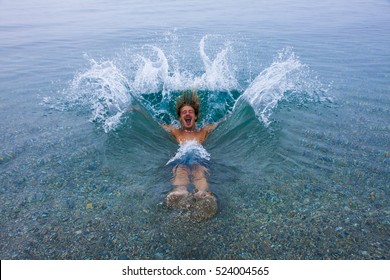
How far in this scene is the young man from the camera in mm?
4715

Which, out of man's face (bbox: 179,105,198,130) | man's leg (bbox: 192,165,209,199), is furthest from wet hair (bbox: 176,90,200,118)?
man's leg (bbox: 192,165,209,199)

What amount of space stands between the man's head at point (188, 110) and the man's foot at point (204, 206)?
328 cm

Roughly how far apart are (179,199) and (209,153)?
6.60 feet

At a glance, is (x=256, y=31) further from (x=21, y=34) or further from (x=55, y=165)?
(x=55, y=165)

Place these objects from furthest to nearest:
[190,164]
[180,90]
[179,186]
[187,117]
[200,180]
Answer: [180,90] → [187,117] → [190,164] → [200,180] → [179,186]

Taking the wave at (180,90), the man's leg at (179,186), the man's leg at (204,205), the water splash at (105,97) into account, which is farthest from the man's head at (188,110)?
the man's leg at (204,205)

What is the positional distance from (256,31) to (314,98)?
1058cm

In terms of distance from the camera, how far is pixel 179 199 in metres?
4.78

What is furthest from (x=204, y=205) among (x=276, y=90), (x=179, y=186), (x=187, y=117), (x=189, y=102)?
(x=276, y=90)

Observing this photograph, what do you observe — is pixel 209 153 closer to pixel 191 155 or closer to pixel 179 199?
pixel 191 155

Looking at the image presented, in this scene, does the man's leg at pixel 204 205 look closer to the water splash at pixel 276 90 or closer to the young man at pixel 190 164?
the young man at pixel 190 164

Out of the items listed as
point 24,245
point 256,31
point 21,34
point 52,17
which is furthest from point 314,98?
point 52,17

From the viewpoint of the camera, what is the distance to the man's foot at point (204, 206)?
461 cm

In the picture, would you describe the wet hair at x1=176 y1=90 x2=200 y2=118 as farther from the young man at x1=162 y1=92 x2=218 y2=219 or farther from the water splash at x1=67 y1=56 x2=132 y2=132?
the water splash at x1=67 y1=56 x2=132 y2=132
